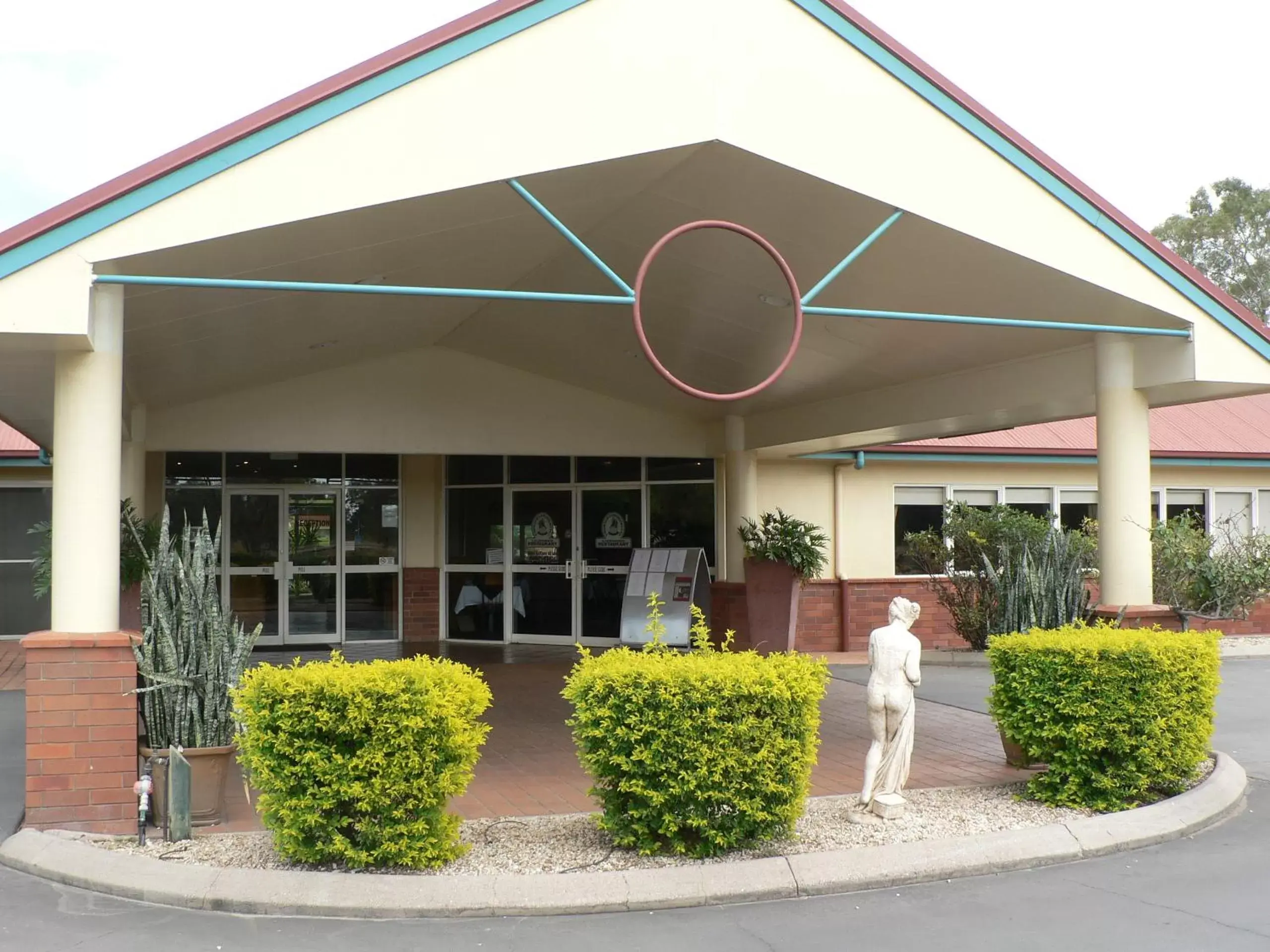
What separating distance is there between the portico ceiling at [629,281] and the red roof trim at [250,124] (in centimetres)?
39

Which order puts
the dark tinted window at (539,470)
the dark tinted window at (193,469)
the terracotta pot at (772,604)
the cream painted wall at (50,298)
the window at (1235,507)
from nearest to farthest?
the cream painted wall at (50,298)
the terracotta pot at (772,604)
the dark tinted window at (193,469)
the dark tinted window at (539,470)
the window at (1235,507)

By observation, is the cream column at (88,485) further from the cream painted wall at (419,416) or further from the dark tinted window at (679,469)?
the dark tinted window at (679,469)

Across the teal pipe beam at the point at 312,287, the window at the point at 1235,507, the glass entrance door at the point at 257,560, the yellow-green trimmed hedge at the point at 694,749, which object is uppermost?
the teal pipe beam at the point at 312,287

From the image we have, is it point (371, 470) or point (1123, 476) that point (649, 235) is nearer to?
point (1123, 476)

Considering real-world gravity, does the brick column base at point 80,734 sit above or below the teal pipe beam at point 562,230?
below

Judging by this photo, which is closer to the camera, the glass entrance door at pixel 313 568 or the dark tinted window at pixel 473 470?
the glass entrance door at pixel 313 568

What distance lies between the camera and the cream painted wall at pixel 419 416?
1344 cm

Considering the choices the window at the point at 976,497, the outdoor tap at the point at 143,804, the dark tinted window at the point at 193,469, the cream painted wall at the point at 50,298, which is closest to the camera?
the outdoor tap at the point at 143,804

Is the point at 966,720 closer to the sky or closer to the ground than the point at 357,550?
closer to the ground

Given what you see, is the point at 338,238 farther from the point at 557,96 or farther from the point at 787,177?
the point at 787,177

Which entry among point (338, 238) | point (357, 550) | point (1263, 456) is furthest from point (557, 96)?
point (1263, 456)

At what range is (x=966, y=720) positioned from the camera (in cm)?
1045

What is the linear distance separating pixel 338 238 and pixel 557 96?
162 centimetres

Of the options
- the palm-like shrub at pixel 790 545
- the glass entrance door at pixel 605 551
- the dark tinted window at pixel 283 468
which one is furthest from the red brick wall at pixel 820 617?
the dark tinted window at pixel 283 468
